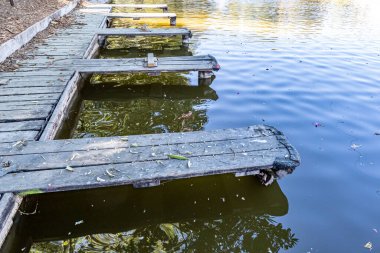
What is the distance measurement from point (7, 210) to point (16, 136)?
1.49 meters

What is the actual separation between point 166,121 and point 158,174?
102 inches

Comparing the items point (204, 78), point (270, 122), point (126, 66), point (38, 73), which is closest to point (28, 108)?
point (38, 73)

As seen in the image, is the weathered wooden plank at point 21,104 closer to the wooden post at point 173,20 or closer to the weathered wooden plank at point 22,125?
the weathered wooden plank at point 22,125

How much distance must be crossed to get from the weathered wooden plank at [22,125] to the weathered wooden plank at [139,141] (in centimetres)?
54

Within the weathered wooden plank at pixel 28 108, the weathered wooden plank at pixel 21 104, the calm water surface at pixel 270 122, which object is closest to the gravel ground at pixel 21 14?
the calm water surface at pixel 270 122

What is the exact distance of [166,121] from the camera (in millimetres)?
6176

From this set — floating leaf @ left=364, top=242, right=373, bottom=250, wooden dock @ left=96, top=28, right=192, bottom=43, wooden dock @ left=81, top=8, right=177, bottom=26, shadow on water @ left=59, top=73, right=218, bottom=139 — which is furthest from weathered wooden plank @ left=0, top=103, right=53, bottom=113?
wooden dock @ left=81, top=8, right=177, bottom=26

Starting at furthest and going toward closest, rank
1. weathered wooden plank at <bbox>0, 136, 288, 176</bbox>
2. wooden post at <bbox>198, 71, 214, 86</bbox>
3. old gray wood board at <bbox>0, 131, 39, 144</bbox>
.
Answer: wooden post at <bbox>198, 71, 214, 86</bbox>, old gray wood board at <bbox>0, 131, 39, 144</bbox>, weathered wooden plank at <bbox>0, 136, 288, 176</bbox>

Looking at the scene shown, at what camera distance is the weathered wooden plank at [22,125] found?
4.63 m

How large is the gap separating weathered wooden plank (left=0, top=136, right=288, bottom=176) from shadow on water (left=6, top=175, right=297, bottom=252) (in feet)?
1.83

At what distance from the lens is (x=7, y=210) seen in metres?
3.22

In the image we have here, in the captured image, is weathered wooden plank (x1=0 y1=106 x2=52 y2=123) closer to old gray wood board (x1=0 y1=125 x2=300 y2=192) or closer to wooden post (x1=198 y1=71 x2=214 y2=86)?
old gray wood board (x1=0 y1=125 x2=300 y2=192)

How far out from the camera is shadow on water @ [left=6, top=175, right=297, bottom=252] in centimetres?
352

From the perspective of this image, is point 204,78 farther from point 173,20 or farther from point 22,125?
point 173,20
